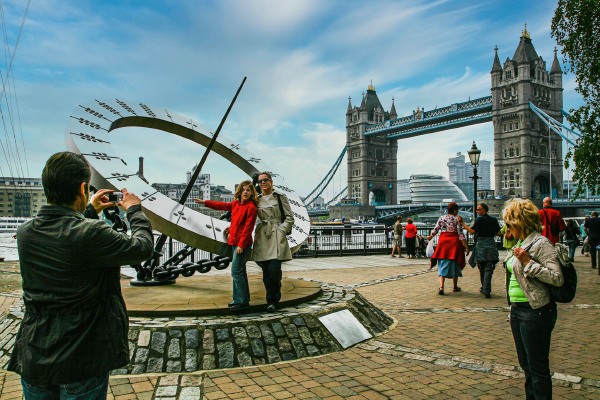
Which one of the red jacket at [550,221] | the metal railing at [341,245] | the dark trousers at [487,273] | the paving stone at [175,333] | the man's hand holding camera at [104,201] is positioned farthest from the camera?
the metal railing at [341,245]

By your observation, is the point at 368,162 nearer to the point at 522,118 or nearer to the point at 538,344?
the point at 522,118

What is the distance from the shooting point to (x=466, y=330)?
5.45 metres

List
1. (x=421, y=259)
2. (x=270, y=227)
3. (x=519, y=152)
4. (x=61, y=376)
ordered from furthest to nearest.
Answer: (x=519, y=152) → (x=421, y=259) → (x=270, y=227) → (x=61, y=376)

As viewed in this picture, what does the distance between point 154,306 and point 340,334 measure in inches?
71.6

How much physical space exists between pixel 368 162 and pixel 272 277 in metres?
98.6

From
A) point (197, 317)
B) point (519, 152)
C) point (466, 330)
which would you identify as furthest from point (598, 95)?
point (519, 152)

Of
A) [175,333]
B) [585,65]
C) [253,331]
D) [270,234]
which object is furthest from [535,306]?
[585,65]

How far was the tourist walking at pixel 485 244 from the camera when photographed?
24.6ft

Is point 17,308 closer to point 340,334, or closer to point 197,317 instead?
point 197,317

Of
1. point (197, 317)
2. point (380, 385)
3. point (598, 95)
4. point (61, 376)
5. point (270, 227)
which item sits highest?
point (598, 95)

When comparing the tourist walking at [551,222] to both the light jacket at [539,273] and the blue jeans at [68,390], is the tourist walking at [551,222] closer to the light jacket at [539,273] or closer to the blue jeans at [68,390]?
the light jacket at [539,273]

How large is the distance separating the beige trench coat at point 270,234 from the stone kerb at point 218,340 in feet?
1.87

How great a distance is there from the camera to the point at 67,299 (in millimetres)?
1903

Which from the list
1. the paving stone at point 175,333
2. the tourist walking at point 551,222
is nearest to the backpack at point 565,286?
the paving stone at point 175,333
